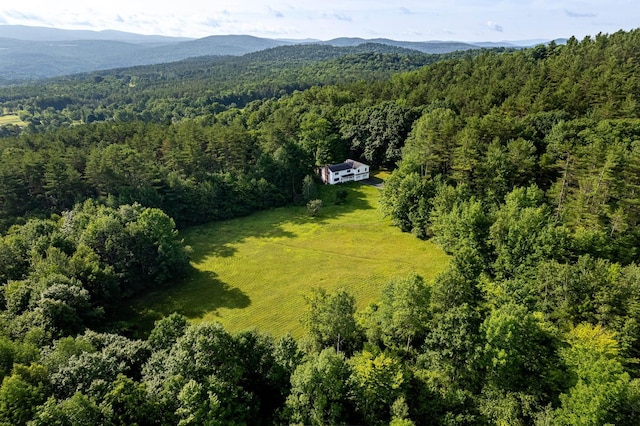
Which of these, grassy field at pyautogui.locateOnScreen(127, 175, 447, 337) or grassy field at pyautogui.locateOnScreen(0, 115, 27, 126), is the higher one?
grassy field at pyautogui.locateOnScreen(0, 115, 27, 126)

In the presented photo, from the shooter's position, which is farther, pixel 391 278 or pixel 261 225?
pixel 261 225

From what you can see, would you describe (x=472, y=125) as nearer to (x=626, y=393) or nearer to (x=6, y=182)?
(x=626, y=393)

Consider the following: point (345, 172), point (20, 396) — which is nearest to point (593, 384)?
point (20, 396)

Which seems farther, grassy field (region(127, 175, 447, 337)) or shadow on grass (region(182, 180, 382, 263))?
shadow on grass (region(182, 180, 382, 263))

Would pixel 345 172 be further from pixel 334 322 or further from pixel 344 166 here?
pixel 334 322

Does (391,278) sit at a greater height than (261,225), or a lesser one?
greater

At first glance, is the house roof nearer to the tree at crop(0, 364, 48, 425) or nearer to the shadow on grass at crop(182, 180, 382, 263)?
the shadow on grass at crop(182, 180, 382, 263)

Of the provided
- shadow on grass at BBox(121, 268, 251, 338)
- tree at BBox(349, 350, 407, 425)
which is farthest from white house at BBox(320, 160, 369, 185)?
tree at BBox(349, 350, 407, 425)
